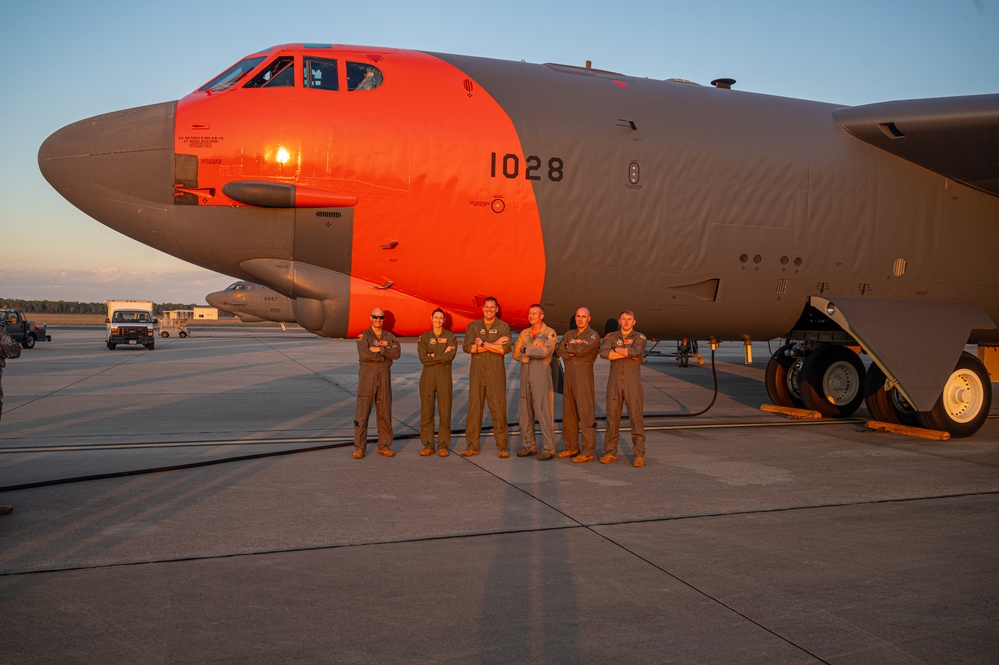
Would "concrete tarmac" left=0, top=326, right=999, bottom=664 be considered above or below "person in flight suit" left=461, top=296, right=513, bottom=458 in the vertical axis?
below

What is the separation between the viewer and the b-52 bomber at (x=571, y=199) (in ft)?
29.9

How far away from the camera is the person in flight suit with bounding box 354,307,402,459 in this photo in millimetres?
9203

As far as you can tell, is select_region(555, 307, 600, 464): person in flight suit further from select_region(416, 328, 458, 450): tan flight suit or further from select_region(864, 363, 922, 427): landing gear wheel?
select_region(864, 363, 922, 427): landing gear wheel

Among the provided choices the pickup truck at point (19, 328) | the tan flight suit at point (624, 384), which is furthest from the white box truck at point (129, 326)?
the tan flight suit at point (624, 384)

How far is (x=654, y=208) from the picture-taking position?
1043 cm

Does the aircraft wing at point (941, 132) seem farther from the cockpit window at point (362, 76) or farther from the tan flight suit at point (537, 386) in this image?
the cockpit window at point (362, 76)

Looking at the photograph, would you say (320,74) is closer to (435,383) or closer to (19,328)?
(435,383)

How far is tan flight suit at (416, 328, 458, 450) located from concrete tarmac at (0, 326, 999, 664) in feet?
1.77

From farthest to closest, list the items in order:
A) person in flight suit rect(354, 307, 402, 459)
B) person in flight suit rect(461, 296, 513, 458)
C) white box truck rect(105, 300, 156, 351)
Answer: white box truck rect(105, 300, 156, 351) < person in flight suit rect(461, 296, 513, 458) < person in flight suit rect(354, 307, 402, 459)

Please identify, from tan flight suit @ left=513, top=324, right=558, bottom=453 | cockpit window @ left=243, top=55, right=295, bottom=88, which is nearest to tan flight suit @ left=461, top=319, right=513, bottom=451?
tan flight suit @ left=513, top=324, right=558, bottom=453

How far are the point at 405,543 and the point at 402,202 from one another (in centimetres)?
494

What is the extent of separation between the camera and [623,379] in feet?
29.8

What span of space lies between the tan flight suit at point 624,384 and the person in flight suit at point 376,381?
2639 mm

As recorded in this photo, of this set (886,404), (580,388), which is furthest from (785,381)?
(580,388)
